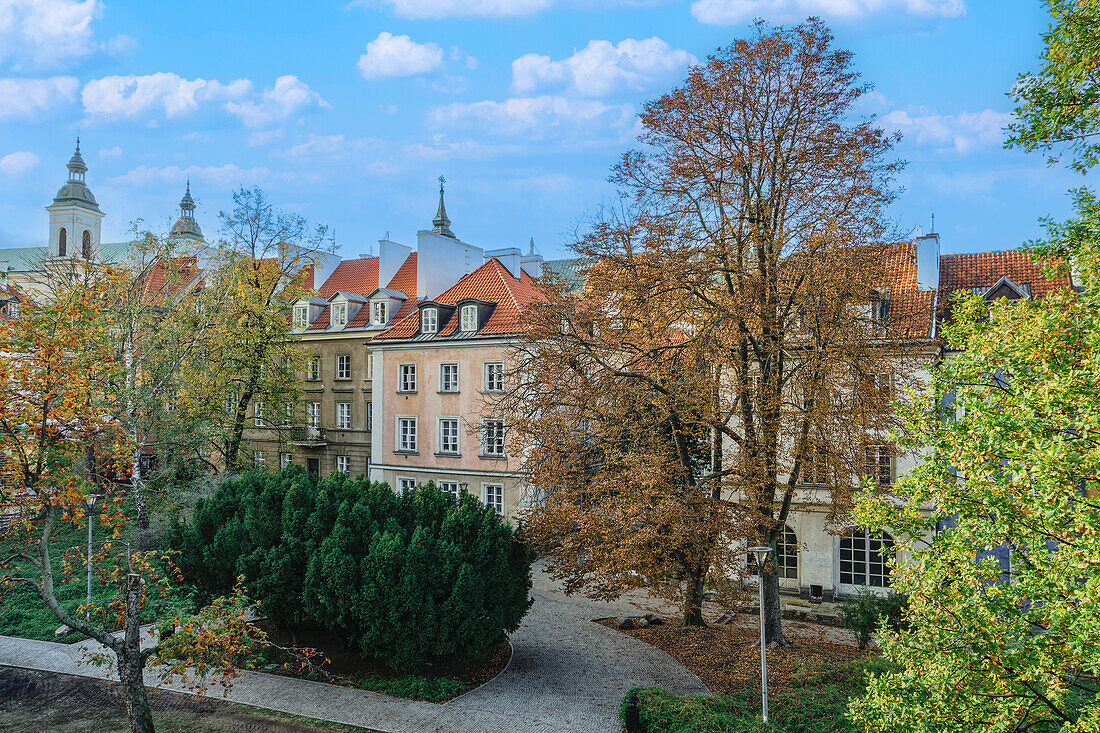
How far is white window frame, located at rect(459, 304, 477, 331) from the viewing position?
106 ft

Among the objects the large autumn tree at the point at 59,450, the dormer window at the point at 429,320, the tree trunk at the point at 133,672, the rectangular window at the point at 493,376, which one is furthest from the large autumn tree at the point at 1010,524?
the dormer window at the point at 429,320

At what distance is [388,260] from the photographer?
39.1 metres

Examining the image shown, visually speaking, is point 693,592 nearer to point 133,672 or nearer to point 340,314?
point 133,672

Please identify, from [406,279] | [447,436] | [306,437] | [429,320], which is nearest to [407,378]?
[429,320]

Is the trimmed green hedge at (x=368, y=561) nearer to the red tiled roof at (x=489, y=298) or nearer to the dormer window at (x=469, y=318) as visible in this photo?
the red tiled roof at (x=489, y=298)

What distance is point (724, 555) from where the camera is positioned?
18.1m

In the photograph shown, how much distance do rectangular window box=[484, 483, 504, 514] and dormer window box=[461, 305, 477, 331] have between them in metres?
7.03

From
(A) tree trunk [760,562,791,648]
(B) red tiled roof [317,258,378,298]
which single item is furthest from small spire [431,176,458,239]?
(A) tree trunk [760,562,791,648]

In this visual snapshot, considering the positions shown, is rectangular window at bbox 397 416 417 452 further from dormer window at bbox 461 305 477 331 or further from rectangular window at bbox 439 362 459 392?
dormer window at bbox 461 305 477 331

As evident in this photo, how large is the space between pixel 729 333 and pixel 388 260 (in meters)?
26.3

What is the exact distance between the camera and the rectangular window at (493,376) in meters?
31.6

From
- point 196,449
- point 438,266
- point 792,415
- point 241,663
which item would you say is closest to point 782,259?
point 792,415

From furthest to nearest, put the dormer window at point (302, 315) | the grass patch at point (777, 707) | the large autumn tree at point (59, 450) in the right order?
the dormer window at point (302, 315), the grass patch at point (777, 707), the large autumn tree at point (59, 450)

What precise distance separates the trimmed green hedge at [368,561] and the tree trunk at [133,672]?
15.5ft
